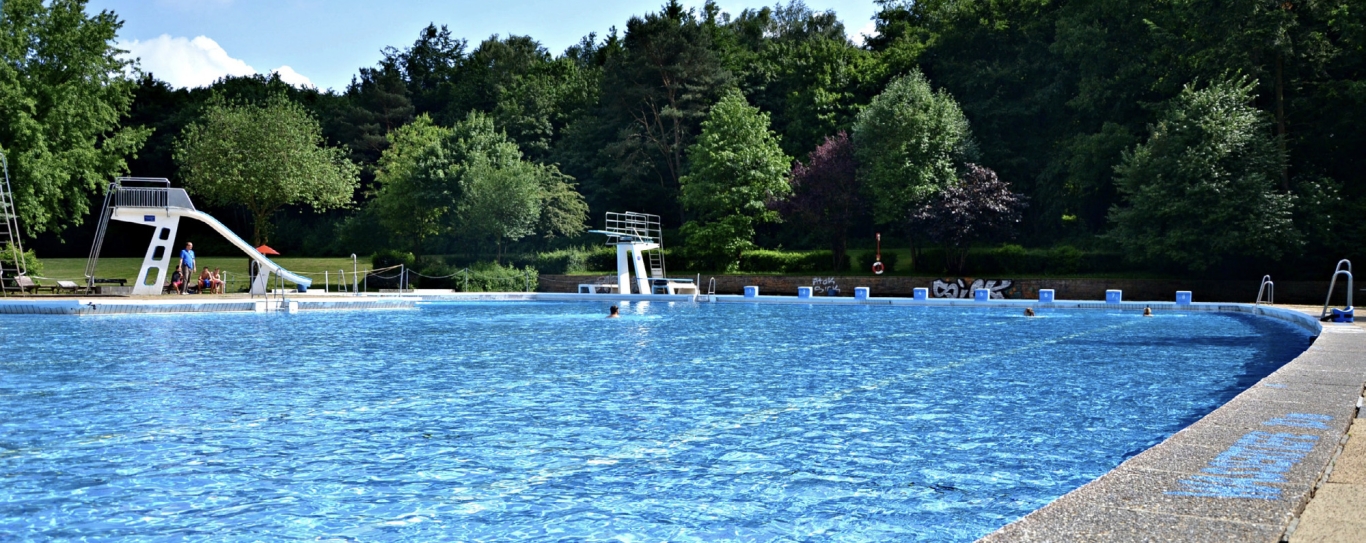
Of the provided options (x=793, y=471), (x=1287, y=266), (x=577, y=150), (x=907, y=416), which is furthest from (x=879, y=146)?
(x=793, y=471)

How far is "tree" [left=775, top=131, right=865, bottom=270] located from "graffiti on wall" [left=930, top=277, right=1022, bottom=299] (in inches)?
252

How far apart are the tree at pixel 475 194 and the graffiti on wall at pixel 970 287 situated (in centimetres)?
1699

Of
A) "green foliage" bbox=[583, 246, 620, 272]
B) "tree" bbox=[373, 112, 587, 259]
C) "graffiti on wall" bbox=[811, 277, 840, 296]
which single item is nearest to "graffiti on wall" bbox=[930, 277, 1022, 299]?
"graffiti on wall" bbox=[811, 277, 840, 296]

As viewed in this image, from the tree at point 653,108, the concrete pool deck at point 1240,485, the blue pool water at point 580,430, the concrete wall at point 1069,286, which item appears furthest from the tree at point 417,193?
the concrete pool deck at point 1240,485

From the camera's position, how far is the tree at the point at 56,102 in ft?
114

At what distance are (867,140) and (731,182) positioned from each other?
20.3 feet

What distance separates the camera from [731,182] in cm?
4284

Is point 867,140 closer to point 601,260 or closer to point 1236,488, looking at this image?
point 601,260

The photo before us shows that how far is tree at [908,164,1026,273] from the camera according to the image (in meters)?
35.5

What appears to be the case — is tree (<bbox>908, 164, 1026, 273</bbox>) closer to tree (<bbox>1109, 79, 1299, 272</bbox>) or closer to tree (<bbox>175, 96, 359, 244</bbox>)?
tree (<bbox>1109, 79, 1299, 272</bbox>)

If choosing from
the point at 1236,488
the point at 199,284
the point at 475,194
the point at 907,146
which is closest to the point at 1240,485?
the point at 1236,488

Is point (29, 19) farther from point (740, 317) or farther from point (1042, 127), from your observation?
point (1042, 127)

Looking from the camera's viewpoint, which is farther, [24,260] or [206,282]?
[24,260]

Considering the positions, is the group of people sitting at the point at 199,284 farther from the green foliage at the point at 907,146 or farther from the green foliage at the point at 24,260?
the green foliage at the point at 907,146
